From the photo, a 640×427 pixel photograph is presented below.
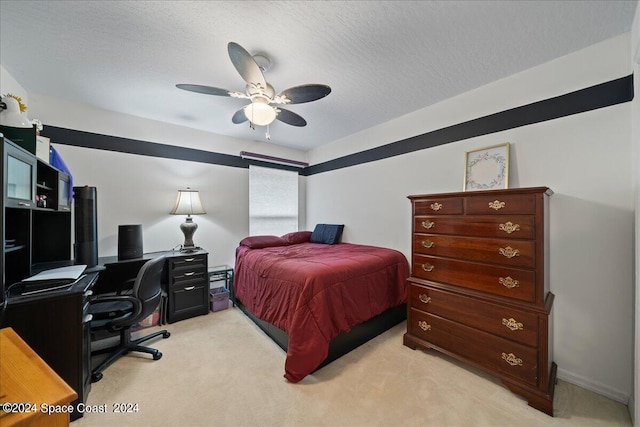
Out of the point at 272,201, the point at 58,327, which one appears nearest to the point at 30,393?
the point at 58,327

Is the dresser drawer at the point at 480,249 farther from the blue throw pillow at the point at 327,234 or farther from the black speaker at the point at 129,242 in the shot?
the black speaker at the point at 129,242

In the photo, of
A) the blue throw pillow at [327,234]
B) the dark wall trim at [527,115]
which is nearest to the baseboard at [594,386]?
the dark wall trim at [527,115]

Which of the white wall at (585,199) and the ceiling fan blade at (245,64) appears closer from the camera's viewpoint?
the ceiling fan blade at (245,64)

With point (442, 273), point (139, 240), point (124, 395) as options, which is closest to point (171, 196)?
point (139, 240)

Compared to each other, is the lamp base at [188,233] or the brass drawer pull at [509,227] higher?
the brass drawer pull at [509,227]

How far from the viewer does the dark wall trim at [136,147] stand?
8.87 ft

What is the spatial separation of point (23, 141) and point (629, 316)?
461cm

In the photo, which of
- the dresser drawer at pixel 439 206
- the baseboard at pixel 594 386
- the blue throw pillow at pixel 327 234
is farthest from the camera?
the blue throw pillow at pixel 327 234

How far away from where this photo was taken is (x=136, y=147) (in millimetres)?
3156

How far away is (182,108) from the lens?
293 cm

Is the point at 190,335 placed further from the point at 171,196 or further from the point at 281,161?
the point at 281,161

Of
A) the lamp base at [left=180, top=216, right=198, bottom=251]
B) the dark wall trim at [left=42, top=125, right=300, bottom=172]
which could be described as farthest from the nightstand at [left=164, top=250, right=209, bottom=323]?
the dark wall trim at [left=42, top=125, right=300, bottom=172]

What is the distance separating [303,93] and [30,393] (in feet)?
6.67

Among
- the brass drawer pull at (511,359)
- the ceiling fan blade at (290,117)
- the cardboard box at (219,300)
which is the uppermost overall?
the ceiling fan blade at (290,117)
